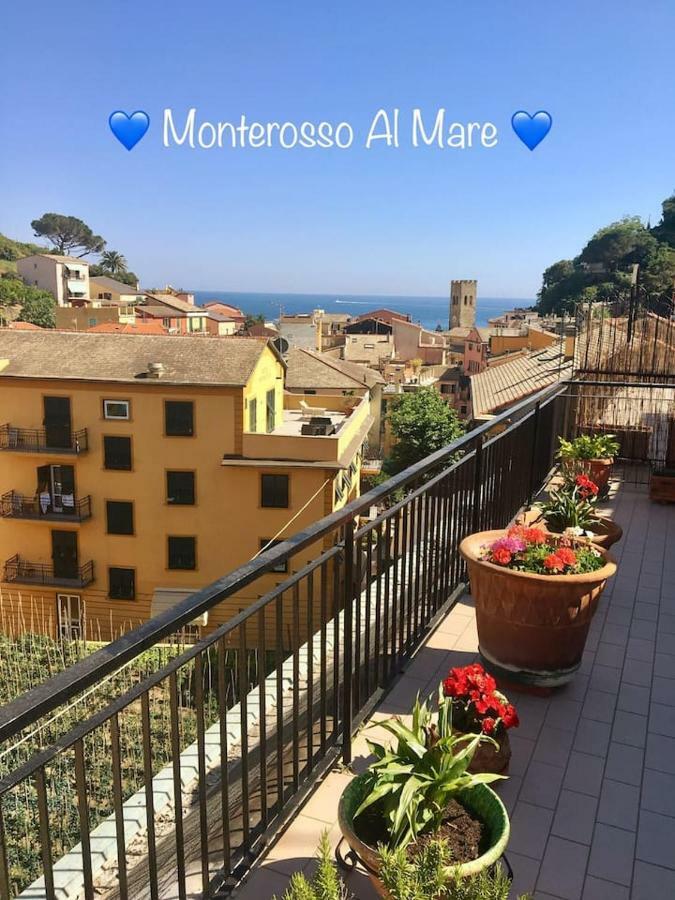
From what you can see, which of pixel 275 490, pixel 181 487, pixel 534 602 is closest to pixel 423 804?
pixel 534 602

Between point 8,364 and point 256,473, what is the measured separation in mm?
8990

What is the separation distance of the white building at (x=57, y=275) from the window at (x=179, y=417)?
54705mm

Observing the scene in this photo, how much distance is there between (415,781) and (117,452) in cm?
2258

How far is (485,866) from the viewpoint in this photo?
1.83 meters

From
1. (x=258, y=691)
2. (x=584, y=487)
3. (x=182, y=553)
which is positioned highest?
(x=584, y=487)

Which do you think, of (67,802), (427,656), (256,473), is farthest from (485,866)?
(256,473)

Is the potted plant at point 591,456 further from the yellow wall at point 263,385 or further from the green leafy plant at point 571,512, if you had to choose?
the yellow wall at point 263,385

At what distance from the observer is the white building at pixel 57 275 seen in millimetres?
72938

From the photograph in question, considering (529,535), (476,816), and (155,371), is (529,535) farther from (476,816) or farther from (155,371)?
(155,371)

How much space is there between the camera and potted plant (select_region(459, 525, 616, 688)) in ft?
10.2

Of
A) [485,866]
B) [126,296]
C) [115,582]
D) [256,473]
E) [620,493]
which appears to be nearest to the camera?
[485,866]

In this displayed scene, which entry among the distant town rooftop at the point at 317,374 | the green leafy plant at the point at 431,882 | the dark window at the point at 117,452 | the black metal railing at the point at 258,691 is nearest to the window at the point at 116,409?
the dark window at the point at 117,452

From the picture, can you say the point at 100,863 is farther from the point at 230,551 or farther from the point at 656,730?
the point at 230,551

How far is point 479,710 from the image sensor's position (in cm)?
254
